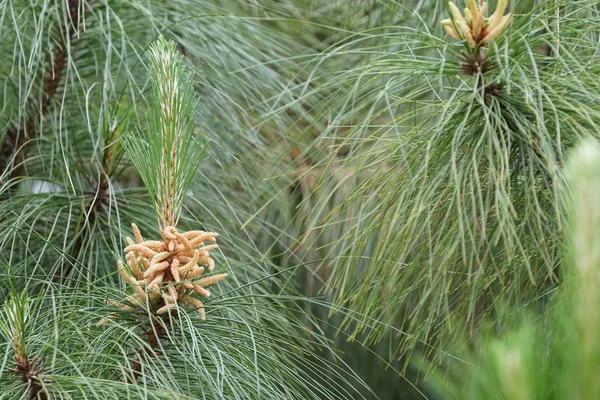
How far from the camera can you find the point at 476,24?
1.85 ft

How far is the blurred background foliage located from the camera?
0.57 m

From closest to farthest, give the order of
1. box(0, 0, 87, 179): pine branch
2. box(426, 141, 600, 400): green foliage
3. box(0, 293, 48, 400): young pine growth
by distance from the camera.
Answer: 1. box(426, 141, 600, 400): green foliage
2. box(0, 293, 48, 400): young pine growth
3. box(0, 0, 87, 179): pine branch

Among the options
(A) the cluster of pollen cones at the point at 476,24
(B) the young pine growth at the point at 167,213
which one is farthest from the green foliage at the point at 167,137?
(A) the cluster of pollen cones at the point at 476,24

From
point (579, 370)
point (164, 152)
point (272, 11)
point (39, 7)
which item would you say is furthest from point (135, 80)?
point (579, 370)

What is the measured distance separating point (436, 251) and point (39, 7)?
48 centimetres

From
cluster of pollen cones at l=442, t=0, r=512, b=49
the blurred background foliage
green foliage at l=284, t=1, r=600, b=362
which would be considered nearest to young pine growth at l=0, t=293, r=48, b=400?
the blurred background foliage

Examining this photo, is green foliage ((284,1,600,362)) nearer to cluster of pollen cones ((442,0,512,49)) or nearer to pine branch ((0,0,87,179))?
cluster of pollen cones ((442,0,512,49))

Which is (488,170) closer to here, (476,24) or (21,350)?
(476,24)

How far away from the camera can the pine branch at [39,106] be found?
87cm

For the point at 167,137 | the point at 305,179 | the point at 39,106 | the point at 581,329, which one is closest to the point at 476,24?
the point at 167,137

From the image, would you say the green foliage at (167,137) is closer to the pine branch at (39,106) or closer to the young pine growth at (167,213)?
the young pine growth at (167,213)

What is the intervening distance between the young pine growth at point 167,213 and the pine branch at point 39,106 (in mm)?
331

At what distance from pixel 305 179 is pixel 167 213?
0.64 meters

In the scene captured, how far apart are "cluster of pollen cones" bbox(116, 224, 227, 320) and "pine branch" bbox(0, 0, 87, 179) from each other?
13.6 inches
